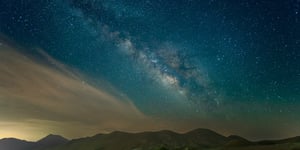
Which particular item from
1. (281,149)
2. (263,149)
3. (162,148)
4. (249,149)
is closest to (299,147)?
(281,149)

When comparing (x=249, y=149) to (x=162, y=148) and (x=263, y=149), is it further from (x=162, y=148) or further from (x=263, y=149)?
(x=162, y=148)

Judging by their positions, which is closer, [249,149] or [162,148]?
[162,148]

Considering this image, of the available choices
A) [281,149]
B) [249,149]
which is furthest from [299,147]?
[249,149]

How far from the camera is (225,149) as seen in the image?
17338cm

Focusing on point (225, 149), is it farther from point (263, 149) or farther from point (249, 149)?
point (263, 149)

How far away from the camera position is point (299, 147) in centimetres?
13025

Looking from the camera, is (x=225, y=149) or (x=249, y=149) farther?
(x=225, y=149)

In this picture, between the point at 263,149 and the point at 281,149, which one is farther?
the point at 263,149

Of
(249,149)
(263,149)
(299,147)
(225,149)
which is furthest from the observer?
(225,149)

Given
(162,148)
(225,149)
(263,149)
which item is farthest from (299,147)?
(162,148)

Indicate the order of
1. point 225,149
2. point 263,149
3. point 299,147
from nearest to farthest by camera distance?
1. point 299,147
2. point 263,149
3. point 225,149

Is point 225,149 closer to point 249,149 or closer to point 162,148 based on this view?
point 249,149

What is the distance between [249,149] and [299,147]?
1264 inches

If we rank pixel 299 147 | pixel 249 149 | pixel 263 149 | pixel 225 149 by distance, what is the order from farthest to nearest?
pixel 225 149 < pixel 249 149 < pixel 263 149 < pixel 299 147
